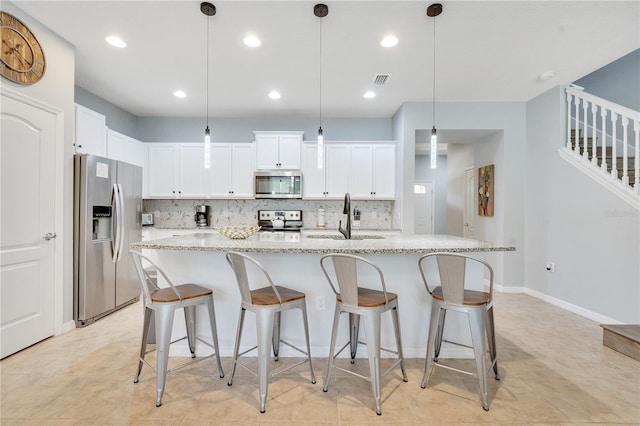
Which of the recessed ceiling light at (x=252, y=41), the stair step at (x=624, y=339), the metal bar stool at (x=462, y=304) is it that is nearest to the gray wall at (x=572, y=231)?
the stair step at (x=624, y=339)

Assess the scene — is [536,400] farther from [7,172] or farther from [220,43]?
[7,172]

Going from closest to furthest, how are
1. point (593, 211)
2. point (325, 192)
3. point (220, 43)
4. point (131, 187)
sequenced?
point (220, 43) → point (593, 211) → point (131, 187) → point (325, 192)

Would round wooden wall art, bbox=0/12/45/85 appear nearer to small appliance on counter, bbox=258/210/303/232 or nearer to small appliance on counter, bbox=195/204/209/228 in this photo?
small appliance on counter, bbox=195/204/209/228

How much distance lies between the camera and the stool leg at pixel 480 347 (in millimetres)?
1838

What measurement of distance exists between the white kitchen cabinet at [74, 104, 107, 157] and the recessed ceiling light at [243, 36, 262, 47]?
1984 millimetres

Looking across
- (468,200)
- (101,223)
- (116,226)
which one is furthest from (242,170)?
(468,200)

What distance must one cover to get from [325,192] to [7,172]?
12.0ft

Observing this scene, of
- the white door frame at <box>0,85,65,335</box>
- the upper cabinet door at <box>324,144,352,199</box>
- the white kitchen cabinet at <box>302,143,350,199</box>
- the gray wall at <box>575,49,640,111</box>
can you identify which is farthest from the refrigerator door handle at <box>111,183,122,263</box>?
the gray wall at <box>575,49,640,111</box>

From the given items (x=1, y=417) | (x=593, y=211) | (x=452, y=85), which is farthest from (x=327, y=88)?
→ (x=1, y=417)

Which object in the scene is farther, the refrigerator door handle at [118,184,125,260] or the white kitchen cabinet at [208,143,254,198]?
the white kitchen cabinet at [208,143,254,198]

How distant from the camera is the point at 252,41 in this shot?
2.90m

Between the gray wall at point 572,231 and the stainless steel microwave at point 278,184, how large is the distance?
11.4 feet

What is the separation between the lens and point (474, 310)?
6.19 ft

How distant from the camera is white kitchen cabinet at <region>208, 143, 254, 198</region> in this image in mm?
5051
